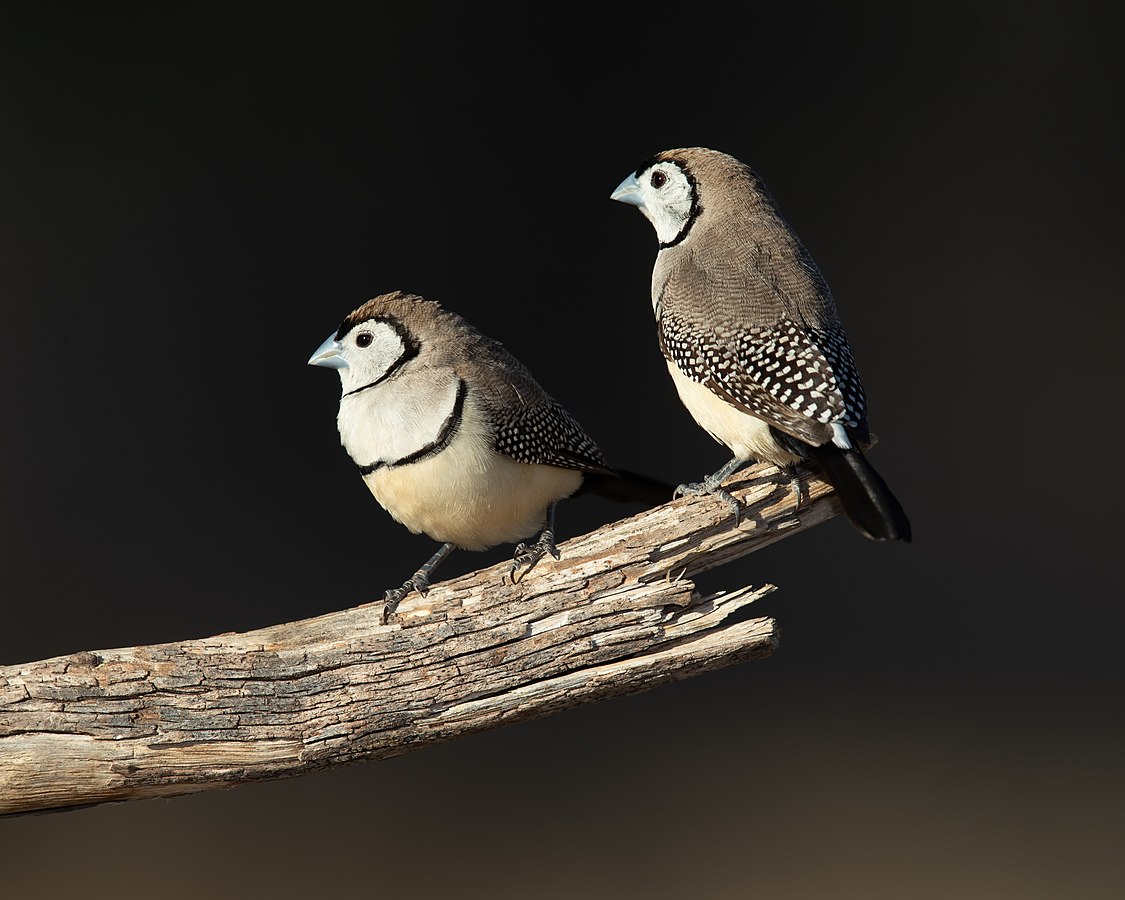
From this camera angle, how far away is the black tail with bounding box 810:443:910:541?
2.00 metres

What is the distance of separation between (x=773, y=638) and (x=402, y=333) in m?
0.97

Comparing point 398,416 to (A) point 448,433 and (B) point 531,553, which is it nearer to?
(A) point 448,433

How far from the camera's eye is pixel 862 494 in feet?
6.68

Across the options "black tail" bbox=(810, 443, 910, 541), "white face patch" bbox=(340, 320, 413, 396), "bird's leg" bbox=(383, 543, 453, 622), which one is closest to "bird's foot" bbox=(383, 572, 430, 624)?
"bird's leg" bbox=(383, 543, 453, 622)

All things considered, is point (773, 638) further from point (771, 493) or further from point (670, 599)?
point (771, 493)

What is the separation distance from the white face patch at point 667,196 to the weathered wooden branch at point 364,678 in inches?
28.3

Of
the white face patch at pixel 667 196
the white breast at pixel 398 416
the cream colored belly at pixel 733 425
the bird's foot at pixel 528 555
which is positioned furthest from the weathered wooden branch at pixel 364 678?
the white face patch at pixel 667 196

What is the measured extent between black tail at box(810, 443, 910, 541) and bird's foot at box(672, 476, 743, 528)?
0.17 metres

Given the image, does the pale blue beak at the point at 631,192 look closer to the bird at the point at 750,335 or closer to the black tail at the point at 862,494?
the bird at the point at 750,335

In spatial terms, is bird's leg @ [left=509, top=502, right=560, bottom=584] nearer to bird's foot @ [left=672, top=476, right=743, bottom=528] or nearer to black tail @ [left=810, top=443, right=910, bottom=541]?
bird's foot @ [left=672, top=476, right=743, bottom=528]

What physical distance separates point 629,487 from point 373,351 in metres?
0.64

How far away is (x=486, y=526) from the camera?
2.31 meters

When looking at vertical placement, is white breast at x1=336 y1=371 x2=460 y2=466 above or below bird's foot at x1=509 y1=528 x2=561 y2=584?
above

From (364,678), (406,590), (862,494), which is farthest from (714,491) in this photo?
(364,678)
